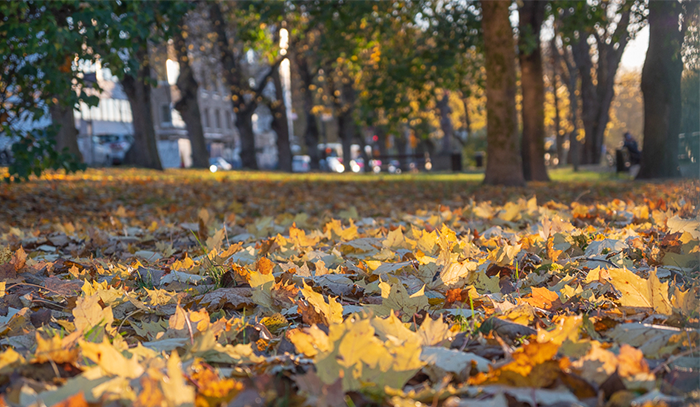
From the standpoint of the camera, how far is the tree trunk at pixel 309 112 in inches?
1011

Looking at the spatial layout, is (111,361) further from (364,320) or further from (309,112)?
(309,112)

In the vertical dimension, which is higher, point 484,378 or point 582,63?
point 582,63

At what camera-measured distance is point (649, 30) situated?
37.7ft

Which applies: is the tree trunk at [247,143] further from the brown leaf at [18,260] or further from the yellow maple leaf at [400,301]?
the yellow maple leaf at [400,301]

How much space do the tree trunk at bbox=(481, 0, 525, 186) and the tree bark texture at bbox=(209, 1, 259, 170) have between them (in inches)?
480

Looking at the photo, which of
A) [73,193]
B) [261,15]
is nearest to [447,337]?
[73,193]

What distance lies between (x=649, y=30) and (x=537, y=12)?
2914 mm

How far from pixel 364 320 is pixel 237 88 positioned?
2310 cm

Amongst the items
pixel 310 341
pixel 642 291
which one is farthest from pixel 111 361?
pixel 642 291

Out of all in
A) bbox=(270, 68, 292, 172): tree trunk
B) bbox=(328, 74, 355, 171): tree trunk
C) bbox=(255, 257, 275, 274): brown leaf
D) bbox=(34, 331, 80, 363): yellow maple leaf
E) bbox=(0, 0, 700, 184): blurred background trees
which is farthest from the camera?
bbox=(328, 74, 355, 171): tree trunk

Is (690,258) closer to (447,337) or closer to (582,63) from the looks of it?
(447,337)

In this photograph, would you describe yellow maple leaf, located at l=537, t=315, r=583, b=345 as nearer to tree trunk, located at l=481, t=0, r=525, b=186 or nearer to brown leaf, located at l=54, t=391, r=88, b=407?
brown leaf, located at l=54, t=391, r=88, b=407

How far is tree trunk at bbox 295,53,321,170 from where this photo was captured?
25688mm

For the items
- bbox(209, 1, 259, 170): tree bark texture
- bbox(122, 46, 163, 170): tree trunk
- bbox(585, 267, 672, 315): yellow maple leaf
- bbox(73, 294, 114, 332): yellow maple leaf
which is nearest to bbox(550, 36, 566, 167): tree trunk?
bbox(209, 1, 259, 170): tree bark texture
